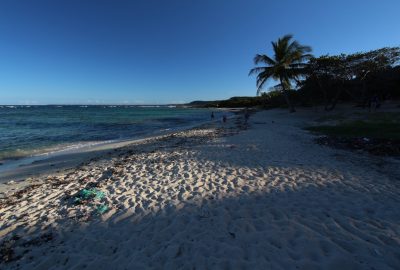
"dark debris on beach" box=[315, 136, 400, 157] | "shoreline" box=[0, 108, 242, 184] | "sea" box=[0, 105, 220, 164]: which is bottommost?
"sea" box=[0, 105, 220, 164]

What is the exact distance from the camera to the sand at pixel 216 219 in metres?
3.49

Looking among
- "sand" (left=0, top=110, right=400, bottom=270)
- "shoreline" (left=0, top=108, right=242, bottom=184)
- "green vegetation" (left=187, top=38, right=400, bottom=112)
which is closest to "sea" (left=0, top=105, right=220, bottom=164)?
"shoreline" (left=0, top=108, right=242, bottom=184)

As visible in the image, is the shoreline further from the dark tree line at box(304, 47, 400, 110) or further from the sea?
the dark tree line at box(304, 47, 400, 110)

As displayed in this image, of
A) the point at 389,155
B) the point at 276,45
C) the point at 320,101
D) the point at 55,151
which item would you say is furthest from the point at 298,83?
the point at 55,151

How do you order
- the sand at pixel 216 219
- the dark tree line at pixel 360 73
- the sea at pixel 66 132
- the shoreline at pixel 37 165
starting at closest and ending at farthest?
the sand at pixel 216 219
the shoreline at pixel 37 165
the sea at pixel 66 132
the dark tree line at pixel 360 73

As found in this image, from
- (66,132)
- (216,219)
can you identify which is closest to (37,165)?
(216,219)

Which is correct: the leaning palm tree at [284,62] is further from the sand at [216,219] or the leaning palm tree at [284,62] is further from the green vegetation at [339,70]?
the sand at [216,219]

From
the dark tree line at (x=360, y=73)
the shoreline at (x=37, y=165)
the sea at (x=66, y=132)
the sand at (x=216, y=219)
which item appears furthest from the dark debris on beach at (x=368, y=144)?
the dark tree line at (x=360, y=73)

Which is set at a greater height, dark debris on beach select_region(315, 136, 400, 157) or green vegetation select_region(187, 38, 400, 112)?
green vegetation select_region(187, 38, 400, 112)

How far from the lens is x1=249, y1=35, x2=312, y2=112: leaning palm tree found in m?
29.8

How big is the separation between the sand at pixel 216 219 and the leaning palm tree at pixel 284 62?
80.9ft

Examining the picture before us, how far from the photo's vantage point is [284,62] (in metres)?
30.0

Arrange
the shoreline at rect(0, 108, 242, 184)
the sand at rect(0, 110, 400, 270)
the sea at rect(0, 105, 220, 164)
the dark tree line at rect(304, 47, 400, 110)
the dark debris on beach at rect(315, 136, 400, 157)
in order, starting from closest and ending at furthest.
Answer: the sand at rect(0, 110, 400, 270)
the shoreline at rect(0, 108, 242, 184)
the dark debris on beach at rect(315, 136, 400, 157)
the sea at rect(0, 105, 220, 164)
the dark tree line at rect(304, 47, 400, 110)

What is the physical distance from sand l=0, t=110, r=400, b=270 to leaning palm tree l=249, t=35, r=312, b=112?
80.9 ft
